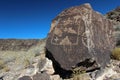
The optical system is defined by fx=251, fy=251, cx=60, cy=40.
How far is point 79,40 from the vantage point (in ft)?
38.3

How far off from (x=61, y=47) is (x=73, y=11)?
2.11 m

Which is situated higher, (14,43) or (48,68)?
(14,43)

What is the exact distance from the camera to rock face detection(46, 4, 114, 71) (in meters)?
11.4

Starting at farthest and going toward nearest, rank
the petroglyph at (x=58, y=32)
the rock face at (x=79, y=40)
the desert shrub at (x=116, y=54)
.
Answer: the petroglyph at (x=58, y=32) < the desert shrub at (x=116, y=54) < the rock face at (x=79, y=40)

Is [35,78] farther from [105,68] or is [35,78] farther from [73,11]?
[73,11]

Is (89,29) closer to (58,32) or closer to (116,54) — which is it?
(58,32)

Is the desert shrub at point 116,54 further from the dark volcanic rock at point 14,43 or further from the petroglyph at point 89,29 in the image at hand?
the dark volcanic rock at point 14,43

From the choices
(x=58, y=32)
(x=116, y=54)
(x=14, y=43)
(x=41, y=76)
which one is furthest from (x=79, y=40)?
(x=14, y=43)

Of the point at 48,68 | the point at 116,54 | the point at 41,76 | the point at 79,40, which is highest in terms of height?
the point at 79,40

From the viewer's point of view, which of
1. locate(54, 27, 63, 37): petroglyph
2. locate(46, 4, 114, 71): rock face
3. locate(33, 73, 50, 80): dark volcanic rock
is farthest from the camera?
locate(54, 27, 63, 37): petroglyph

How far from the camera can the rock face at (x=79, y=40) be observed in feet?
37.4

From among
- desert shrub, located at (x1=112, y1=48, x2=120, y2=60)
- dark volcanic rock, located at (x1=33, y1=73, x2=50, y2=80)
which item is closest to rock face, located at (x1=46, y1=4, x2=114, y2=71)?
desert shrub, located at (x1=112, y1=48, x2=120, y2=60)

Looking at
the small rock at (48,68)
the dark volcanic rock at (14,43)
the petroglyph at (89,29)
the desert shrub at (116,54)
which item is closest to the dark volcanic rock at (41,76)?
the small rock at (48,68)

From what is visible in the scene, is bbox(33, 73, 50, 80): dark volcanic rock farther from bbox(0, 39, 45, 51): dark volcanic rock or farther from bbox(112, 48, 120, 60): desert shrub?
bbox(0, 39, 45, 51): dark volcanic rock
